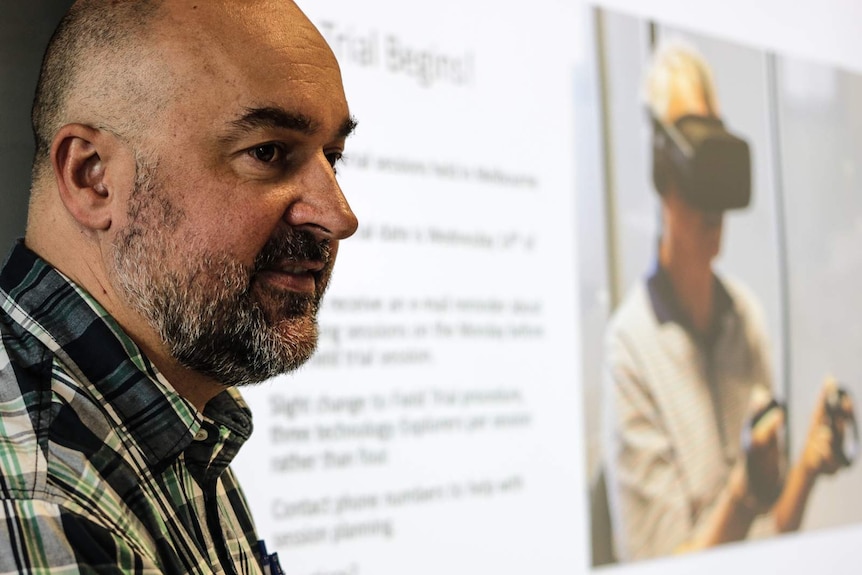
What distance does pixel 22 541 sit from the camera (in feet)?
2.20

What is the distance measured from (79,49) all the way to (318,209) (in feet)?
0.83

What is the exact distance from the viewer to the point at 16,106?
105 cm

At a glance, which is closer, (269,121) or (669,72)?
(269,121)

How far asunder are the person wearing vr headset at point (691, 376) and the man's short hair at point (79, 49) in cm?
183

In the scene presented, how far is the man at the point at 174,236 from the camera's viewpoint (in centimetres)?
83

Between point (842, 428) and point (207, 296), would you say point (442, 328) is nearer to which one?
point (207, 296)

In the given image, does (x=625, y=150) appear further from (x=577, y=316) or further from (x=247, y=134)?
(x=247, y=134)

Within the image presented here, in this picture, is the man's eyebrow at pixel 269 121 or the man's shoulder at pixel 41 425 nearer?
the man's shoulder at pixel 41 425

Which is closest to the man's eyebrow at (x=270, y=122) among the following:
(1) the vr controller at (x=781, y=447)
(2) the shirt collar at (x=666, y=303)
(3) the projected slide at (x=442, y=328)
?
(3) the projected slide at (x=442, y=328)

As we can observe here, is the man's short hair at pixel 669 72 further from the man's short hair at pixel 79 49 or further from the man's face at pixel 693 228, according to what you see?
the man's short hair at pixel 79 49

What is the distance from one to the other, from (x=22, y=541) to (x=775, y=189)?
2.84 m

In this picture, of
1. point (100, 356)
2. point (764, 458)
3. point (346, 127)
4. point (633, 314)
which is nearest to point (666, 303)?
point (633, 314)

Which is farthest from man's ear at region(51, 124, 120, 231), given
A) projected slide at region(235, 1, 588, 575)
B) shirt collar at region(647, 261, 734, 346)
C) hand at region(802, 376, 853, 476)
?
hand at region(802, 376, 853, 476)

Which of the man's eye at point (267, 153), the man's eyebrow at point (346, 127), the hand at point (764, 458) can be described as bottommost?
the hand at point (764, 458)
